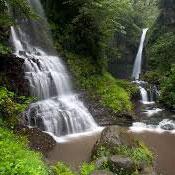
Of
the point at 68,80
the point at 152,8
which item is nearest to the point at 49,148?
the point at 68,80

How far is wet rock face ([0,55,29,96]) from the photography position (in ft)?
45.4

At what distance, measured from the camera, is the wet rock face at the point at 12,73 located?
13844 mm

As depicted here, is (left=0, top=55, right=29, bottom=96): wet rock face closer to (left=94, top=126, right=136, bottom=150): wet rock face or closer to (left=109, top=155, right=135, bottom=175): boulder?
(left=94, top=126, right=136, bottom=150): wet rock face

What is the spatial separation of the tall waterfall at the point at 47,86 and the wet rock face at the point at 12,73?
855 millimetres

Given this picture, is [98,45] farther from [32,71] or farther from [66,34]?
[32,71]

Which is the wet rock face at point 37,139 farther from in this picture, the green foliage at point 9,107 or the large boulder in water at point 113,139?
the large boulder in water at point 113,139

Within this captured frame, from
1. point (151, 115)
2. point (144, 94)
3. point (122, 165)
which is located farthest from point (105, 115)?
point (122, 165)

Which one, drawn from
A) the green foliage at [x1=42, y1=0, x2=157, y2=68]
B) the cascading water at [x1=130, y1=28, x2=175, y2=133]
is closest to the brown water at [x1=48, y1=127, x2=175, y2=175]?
the cascading water at [x1=130, y1=28, x2=175, y2=133]

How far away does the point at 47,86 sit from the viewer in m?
16.2

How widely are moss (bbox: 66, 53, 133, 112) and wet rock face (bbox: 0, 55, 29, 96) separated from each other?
16.1 ft

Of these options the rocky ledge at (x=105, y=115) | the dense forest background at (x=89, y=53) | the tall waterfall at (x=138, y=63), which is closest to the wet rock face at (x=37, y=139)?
the dense forest background at (x=89, y=53)

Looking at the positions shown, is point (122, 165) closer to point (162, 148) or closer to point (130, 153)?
point (130, 153)

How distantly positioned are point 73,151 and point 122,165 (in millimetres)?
3103

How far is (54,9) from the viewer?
848 inches
